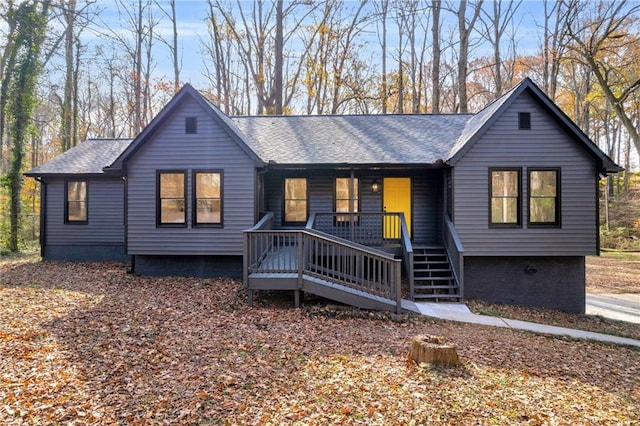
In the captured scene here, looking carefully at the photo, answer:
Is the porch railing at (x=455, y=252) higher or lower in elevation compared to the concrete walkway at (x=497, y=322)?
higher

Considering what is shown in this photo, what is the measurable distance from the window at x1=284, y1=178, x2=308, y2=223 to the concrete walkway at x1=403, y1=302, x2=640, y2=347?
507 centimetres

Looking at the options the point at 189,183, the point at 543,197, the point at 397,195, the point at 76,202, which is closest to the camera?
the point at 543,197

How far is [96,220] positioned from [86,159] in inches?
104

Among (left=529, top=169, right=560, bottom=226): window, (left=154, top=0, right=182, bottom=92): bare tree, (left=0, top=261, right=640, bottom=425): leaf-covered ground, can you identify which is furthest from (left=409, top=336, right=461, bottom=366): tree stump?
(left=154, top=0, right=182, bottom=92): bare tree

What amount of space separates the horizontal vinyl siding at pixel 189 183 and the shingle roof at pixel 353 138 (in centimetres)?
→ 118

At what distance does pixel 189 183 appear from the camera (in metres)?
11.4

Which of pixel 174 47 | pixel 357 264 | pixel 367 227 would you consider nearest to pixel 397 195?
pixel 367 227

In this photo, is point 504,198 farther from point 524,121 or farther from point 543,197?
point 524,121

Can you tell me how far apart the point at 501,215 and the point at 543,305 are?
2863 mm

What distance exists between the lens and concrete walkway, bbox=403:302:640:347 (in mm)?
8031

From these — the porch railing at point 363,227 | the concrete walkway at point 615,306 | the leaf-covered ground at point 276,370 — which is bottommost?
the concrete walkway at point 615,306

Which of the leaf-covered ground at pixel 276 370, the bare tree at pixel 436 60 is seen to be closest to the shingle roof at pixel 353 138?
the leaf-covered ground at pixel 276 370

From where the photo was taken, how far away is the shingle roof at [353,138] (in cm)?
1181

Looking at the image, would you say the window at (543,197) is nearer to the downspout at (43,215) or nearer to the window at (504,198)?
the window at (504,198)
